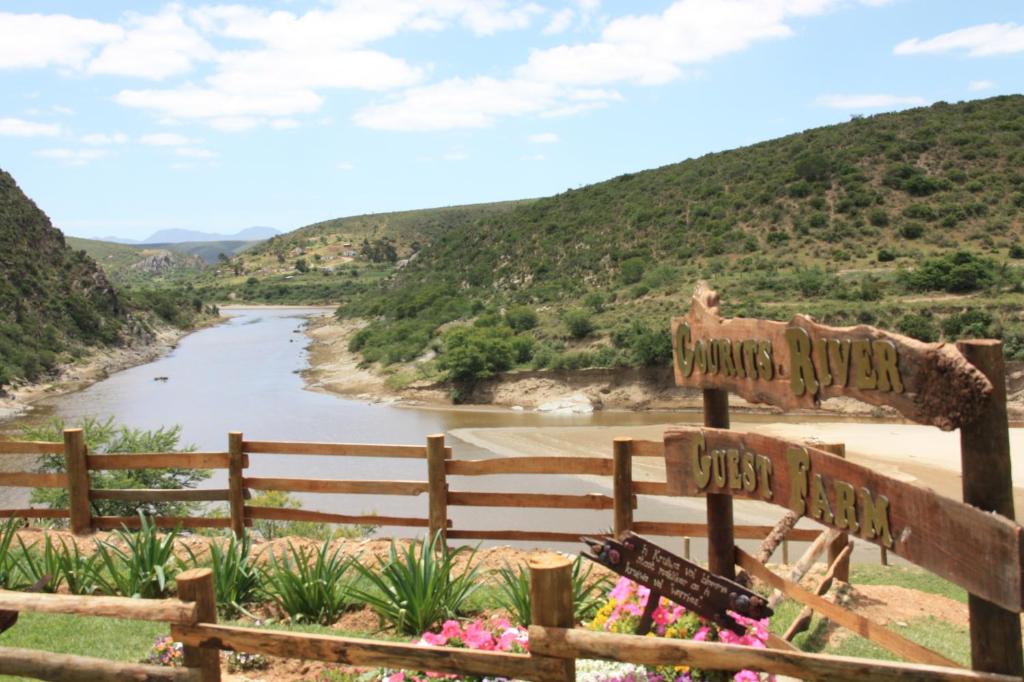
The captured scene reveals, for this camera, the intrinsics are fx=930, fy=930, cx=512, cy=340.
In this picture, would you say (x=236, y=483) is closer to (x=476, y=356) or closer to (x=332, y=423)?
(x=332, y=423)

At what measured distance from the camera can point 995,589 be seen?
3.73 m

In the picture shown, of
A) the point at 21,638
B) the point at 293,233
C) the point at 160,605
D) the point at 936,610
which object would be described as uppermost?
the point at 293,233

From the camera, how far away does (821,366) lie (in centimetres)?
473

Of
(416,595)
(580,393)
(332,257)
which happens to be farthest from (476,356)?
(332,257)

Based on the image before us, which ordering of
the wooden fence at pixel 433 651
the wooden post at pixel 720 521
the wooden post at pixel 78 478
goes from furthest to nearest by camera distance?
the wooden post at pixel 78 478 → the wooden post at pixel 720 521 → the wooden fence at pixel 433 651

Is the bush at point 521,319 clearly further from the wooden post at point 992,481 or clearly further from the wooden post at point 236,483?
the wooden post at point 992,481

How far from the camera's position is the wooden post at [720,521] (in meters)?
5.82

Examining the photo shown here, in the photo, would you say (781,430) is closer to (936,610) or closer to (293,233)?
(936,610)

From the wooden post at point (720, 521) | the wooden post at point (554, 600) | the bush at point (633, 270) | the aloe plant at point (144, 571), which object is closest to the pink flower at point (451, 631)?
the wooden post at point (554, 600)

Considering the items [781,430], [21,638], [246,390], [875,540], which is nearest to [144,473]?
[21,638]

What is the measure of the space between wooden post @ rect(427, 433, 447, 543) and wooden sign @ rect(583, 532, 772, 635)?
3438mm

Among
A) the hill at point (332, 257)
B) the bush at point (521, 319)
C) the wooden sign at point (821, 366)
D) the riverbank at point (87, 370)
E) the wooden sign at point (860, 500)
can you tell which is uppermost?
the hill at point (332, 257)

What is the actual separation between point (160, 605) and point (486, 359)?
121 feet

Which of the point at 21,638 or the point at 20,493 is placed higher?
the point at 21,638
